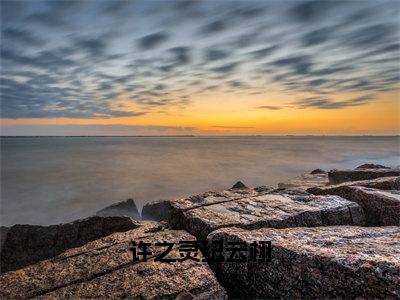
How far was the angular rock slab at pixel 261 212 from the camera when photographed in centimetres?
504

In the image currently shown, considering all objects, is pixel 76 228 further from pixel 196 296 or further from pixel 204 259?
pixel 196 296

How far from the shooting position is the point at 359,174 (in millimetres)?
9641

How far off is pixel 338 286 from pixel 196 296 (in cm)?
154

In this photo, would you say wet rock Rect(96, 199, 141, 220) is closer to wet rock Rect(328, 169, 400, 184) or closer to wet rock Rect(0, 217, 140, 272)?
wet rock Rect(0, 217, 140, 272)

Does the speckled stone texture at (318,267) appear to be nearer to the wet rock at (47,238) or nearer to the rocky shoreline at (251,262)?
the rocky shoreline at (251,262)

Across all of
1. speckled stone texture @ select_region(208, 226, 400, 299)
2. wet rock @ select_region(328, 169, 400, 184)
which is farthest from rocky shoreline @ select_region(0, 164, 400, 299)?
wet rock @ select_region(328, 169, 400, 184)

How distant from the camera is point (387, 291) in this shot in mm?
3135

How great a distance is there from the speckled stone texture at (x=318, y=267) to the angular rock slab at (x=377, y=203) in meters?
0.89

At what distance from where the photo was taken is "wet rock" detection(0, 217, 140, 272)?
666 centimetres

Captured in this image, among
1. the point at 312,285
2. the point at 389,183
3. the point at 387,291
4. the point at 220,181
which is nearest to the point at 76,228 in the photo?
the point at 312,285

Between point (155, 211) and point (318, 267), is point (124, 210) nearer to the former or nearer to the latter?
point (155, 211)

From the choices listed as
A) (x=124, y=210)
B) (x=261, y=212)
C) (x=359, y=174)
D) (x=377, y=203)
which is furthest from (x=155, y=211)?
(x=377, y=203)

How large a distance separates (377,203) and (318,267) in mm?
2940

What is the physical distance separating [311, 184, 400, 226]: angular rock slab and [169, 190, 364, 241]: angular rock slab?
0.27 meters
